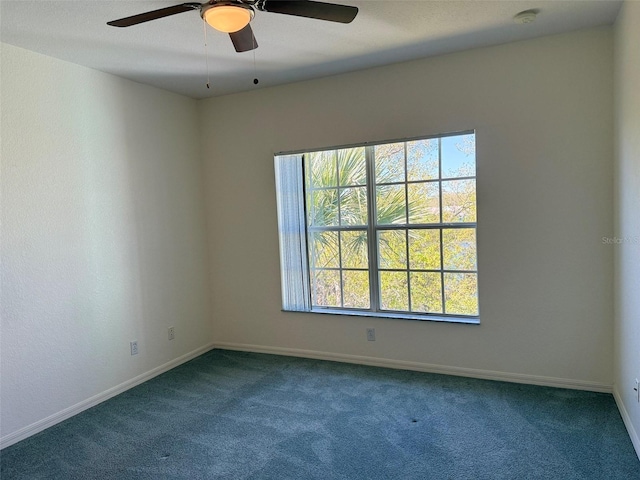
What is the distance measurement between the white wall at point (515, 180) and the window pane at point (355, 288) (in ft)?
0.57

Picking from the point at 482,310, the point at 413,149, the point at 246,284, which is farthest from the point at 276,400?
the point at 413,149

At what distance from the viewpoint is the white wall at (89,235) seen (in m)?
2.76

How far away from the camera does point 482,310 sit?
3.31m

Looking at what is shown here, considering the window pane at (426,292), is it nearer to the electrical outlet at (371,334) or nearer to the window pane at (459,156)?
the electrical outlet at (371,334)

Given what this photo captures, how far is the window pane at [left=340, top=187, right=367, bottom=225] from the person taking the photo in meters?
3.73

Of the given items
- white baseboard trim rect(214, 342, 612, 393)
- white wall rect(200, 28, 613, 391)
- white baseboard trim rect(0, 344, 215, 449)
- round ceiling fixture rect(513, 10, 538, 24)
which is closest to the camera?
round ceiling fixture rect(513, 10, 538, 24)

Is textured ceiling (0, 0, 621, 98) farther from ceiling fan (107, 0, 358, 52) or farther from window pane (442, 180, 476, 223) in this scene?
window pane (442, 180, 476, 223)

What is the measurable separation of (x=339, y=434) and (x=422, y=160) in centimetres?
218

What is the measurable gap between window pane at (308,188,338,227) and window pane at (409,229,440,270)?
2.43ft

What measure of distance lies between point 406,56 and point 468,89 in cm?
55

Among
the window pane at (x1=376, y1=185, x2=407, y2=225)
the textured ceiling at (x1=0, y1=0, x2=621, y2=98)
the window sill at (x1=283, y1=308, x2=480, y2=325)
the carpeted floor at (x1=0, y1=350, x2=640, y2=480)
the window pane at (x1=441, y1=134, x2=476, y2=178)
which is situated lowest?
the carpeted floor at (x1=0, y1=350, x2=640, y2=480)

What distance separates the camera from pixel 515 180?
3.14m

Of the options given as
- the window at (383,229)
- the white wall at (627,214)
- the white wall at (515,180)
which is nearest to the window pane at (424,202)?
the window at (383,229)

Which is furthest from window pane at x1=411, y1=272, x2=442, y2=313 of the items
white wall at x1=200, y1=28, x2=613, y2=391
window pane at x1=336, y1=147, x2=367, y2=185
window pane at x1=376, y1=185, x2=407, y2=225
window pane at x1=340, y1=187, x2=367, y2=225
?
window pane at x1=336, y1=147, x2=367, y2=185
